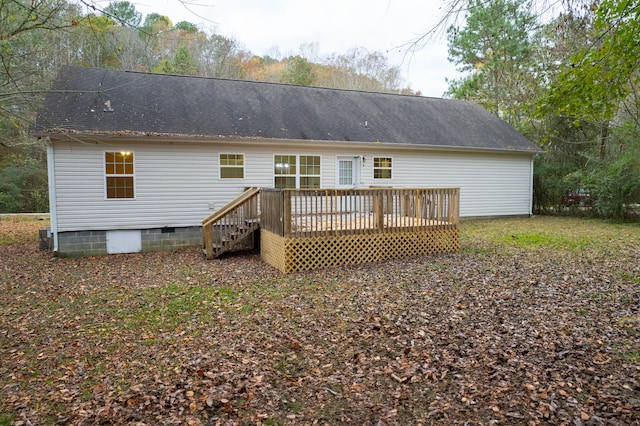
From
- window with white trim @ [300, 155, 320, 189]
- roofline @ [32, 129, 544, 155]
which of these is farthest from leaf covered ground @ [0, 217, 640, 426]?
window with white trim @ [300, 155, 320, 189]

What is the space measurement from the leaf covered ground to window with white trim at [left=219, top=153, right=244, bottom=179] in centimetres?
438

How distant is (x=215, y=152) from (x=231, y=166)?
0.61 metres

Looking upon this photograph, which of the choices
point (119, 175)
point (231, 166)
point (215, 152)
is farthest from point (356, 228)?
point (119, 175)

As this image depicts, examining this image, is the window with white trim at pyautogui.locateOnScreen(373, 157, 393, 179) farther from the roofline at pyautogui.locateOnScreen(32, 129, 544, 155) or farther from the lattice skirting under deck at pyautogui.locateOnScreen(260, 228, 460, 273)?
the lattice skirting under deck at pyautogui.locateOnScreen(260, 228, 460, 273)

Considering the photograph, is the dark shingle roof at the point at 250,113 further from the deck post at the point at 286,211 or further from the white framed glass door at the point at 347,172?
the deck post at the point at 286,211

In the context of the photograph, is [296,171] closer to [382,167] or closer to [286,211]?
[382,167]

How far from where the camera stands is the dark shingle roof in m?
11.0

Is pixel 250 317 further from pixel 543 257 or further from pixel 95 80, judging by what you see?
pixel 95 80

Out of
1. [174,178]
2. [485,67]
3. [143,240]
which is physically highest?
[485,67]

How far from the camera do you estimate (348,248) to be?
848 cm

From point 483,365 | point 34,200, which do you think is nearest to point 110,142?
point 483,365

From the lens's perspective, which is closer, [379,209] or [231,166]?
[379,209]

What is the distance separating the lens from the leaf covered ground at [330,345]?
10.6 feet

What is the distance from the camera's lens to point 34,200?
19297mm
